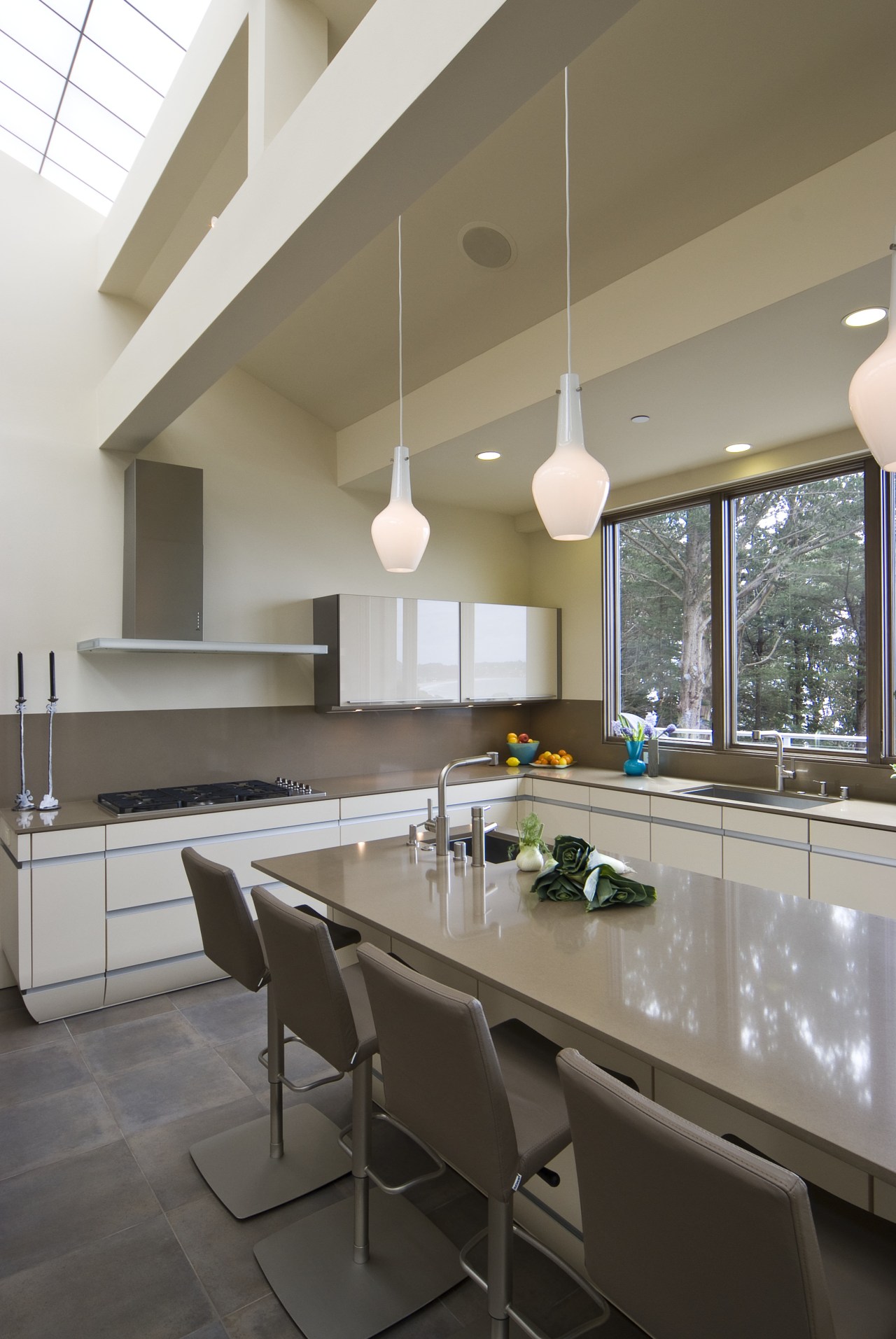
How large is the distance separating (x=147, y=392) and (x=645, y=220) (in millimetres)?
2142

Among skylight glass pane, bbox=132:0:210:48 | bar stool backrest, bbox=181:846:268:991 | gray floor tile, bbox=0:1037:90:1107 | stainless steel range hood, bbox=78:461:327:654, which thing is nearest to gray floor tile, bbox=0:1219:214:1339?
bar stool backrest, bbox=181:846:268:991

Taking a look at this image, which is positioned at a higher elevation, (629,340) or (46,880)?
(629,340)

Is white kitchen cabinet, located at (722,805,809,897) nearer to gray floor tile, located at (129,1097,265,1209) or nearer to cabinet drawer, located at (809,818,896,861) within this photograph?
cabinet drawer, located at (809,818,896,861)

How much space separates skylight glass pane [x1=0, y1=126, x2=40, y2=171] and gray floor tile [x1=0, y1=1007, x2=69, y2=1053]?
162 inches

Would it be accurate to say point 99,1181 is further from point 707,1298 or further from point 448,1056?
point 707,1298

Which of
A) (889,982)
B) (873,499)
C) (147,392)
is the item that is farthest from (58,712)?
(873,499)

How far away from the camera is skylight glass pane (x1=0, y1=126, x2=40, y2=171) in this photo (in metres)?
3.71

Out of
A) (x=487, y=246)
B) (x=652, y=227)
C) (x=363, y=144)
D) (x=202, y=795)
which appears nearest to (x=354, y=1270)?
(x=202, y=795)

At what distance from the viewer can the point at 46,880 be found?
329 cm

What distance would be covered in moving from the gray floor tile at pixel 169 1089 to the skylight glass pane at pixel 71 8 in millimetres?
4114

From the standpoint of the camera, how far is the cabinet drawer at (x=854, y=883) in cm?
316

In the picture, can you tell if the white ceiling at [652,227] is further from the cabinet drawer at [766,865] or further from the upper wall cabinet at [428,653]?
the cabinet drawer at [766,865]

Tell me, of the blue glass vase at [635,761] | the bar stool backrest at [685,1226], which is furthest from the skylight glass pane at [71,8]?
the blue glass vase at [635,761]

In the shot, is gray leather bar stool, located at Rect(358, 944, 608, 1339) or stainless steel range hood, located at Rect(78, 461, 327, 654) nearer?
gray leather bar stool, located at Rect(358, 944, 608, 1339)
